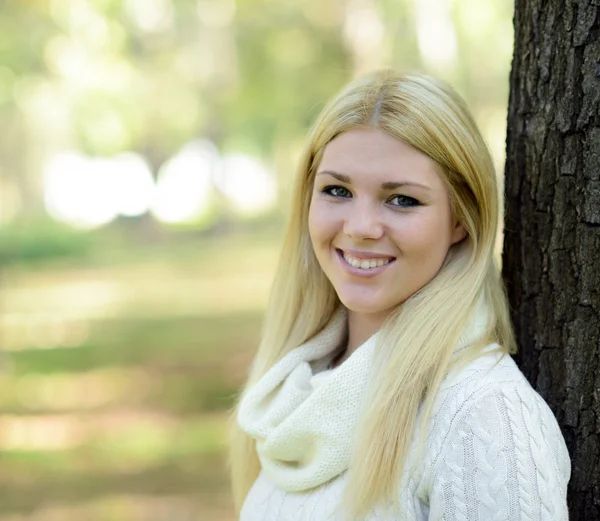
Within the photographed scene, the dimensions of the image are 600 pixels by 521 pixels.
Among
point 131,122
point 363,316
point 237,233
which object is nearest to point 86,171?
point 237,233

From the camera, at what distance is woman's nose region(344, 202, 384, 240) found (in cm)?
210

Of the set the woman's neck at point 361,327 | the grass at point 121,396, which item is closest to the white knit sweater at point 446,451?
the woman's neck at point 361,327

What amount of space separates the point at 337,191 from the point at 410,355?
0.48 meters

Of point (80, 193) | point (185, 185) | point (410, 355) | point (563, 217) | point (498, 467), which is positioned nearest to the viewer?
point (498, 467)

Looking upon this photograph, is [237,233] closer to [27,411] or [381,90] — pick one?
[27,411]

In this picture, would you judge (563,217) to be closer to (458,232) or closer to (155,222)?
(458,232)

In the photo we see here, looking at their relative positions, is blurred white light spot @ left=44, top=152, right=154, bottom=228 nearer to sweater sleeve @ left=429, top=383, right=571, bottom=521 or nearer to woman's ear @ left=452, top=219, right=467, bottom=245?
woman's ear @ left=452, top=219, right=467, bottom=245

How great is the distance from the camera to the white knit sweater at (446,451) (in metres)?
1.85

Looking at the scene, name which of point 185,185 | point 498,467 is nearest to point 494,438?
point 498,467

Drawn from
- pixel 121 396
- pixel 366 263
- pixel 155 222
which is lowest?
pixel 121 396

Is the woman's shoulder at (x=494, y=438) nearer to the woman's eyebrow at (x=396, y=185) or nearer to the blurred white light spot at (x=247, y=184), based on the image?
the woman's eyebrow at (x=396, y=185)

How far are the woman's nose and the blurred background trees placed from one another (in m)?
1.26

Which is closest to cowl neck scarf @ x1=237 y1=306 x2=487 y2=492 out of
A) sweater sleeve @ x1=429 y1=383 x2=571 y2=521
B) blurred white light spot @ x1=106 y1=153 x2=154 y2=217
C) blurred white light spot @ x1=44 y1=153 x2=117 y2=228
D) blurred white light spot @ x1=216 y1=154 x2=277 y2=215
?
sweater sleeve @ x1=429 y1=383 x2=571 y2=521

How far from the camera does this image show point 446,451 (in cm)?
191
